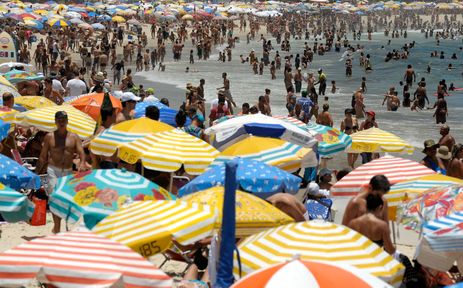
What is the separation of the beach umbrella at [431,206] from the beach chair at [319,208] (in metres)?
2.08

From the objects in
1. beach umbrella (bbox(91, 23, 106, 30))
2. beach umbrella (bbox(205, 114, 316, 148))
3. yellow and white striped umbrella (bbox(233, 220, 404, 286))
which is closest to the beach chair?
beach umbrella (bbox(205, 114, 316, 148))

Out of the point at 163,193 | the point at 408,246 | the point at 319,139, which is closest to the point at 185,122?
the point at 319,139

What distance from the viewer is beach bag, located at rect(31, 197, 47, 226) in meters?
10.4

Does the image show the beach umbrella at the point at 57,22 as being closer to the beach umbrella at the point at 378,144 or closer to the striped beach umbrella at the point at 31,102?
the striped beach umbrella at the point at 31,102

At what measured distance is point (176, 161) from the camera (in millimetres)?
9336

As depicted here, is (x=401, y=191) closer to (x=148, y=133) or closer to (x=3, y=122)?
(x=148, y=133)

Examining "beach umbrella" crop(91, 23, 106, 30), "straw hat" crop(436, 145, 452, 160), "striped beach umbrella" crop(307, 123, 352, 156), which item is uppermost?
"straw hat" crop(436, 145, 452, 160)

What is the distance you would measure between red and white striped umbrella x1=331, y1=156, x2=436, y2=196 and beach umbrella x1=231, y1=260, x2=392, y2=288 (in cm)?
377

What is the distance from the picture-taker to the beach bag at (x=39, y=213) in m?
10.4

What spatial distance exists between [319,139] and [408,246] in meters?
3.29

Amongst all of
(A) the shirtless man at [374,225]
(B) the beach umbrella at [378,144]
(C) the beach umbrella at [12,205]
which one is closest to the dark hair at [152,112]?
(B) the beach umbrella at [378,144]

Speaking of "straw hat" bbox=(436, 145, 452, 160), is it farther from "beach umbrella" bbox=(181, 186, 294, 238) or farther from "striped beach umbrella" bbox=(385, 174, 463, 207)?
"beach umbrella" bbox=(181, 186, 294, 238)

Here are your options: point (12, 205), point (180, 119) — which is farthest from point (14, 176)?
point (180, 119)

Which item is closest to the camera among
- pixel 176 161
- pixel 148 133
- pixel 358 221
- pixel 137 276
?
pixel 137 276
